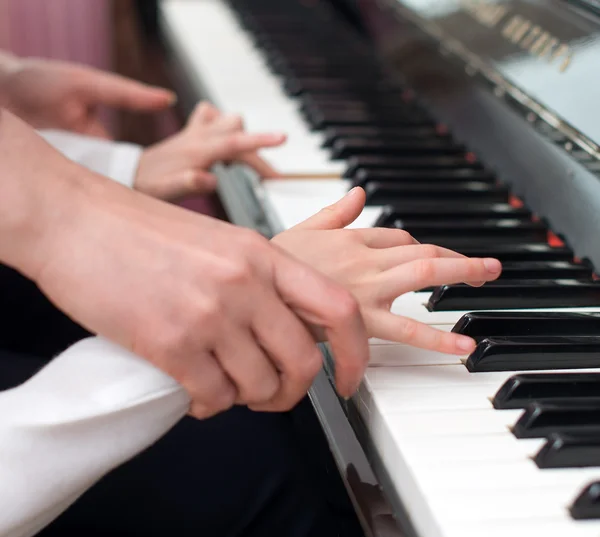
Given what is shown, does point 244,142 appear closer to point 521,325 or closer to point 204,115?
point 204,115

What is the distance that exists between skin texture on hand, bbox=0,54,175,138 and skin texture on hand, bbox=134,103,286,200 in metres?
0.15

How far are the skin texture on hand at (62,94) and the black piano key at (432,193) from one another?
470mm

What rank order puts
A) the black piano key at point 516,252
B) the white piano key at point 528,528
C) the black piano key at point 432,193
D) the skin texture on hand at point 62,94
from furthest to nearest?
the skin texture on hand at point 62,94
the black piano key at point 432,193
the black piano key at point 516,252
the white piano key at point 528,528

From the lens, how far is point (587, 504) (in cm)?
45

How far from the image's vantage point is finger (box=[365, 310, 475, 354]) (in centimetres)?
56

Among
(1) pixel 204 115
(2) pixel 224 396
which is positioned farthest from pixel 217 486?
(1) pixel 204 115

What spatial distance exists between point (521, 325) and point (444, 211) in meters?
0.26

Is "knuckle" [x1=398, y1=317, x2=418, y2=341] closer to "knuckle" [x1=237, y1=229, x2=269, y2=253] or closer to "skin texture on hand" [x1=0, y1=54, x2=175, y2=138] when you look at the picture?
"knuckle" [x1=237, y1=229, x2=269, y2=253]

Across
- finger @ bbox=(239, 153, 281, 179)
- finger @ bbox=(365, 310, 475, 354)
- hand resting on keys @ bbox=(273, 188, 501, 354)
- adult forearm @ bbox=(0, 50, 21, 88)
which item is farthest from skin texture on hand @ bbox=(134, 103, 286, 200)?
finger @ bbox=(365, 310, 475, 354)

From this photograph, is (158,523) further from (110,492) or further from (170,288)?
(170,288)

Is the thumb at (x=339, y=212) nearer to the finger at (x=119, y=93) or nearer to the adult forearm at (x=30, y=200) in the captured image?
the adult forearm at (x=30, y=200)

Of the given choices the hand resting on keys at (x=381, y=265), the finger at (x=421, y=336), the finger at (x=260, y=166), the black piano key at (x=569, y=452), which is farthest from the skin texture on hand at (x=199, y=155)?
the black piano key at (x=569, y=452)

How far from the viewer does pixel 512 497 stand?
0.46m

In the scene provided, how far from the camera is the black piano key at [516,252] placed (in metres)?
0.77
